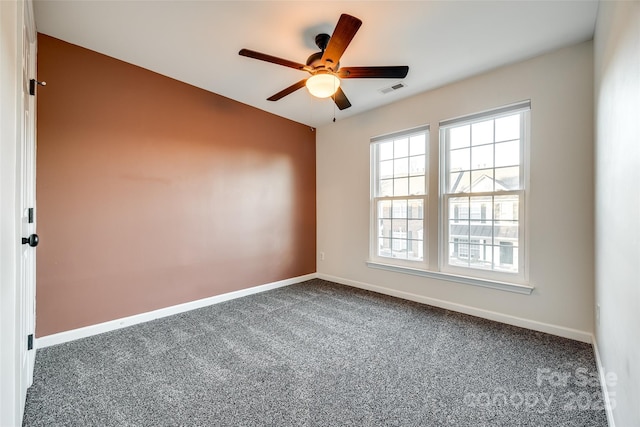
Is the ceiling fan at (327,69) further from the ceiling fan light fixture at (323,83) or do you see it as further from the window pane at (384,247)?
the window pane at (384,247)

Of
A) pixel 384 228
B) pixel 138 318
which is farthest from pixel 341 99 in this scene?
pixel 138 318

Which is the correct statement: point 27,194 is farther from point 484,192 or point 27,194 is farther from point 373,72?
point 484,192

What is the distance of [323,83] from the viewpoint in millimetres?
2174

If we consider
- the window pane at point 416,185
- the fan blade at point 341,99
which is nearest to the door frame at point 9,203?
the fan blade at point 341,99

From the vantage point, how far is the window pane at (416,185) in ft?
11.6

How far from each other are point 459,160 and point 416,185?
593 mm

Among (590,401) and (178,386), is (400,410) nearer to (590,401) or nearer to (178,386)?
(590,401)

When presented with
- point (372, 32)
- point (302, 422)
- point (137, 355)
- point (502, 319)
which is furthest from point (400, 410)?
point (372, 32)

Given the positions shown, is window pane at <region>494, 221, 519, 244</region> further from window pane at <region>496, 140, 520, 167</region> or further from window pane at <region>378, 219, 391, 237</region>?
window pane at <region>378, 219, 391, 237</region>

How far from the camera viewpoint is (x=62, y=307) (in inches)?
96.5

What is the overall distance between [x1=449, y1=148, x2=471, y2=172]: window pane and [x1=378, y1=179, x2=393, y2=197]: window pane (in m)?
0.85

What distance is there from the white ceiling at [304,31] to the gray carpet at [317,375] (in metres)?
2.51

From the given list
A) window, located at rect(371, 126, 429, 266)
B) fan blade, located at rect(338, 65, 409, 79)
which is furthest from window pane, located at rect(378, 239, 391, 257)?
fan blade, located at rect(338, 65, 409, 79)

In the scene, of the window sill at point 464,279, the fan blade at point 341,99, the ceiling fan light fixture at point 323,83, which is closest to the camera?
the ceiling fan light fixture at point 323,83
